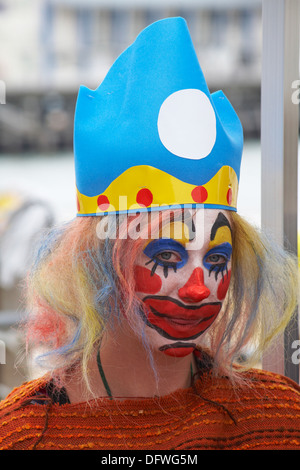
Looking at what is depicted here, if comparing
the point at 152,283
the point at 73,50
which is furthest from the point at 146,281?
the point at 73,50

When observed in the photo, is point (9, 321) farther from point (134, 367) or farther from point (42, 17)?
point (42, 17)

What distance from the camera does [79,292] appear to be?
116 centimetres

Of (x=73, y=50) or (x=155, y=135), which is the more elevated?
(x=73, y=50)

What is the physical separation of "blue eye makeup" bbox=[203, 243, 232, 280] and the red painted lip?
69mm

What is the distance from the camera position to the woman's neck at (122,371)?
1200mm

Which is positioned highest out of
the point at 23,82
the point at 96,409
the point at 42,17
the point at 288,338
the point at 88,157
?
the point at 42,17

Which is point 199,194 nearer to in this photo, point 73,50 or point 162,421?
point 162,421

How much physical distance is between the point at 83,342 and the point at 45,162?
2943 mm

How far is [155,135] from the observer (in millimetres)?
1094

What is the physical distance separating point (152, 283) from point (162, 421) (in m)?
0.31

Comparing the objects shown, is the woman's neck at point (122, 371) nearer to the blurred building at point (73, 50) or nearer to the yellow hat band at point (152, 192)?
the yellow hat band at point (152, 192)

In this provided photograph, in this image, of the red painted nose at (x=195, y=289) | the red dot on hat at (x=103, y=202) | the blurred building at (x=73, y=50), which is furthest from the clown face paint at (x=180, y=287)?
the blurred building at (x=73, y=50)

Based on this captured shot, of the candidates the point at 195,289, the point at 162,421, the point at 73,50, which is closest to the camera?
the point at 195,289
